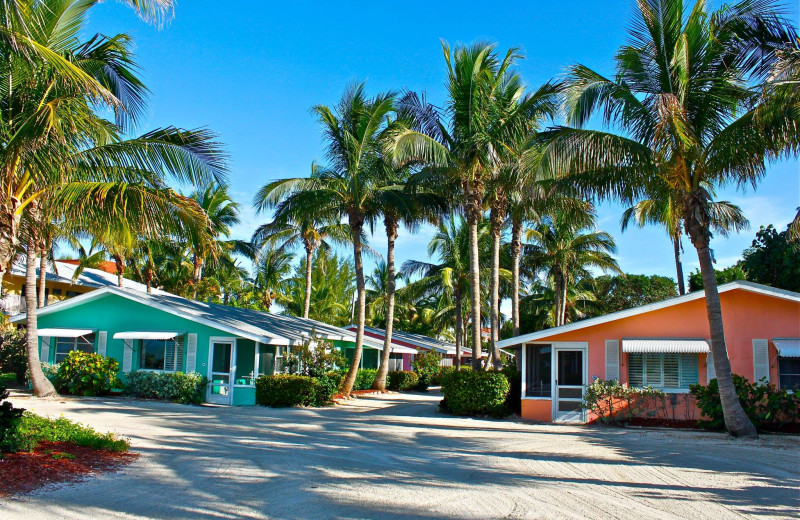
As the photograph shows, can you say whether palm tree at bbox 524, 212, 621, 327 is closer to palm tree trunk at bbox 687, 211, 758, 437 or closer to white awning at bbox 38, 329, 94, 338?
palm tree trunk at bbox 687, 211, 758, 437

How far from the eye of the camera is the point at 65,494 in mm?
7004

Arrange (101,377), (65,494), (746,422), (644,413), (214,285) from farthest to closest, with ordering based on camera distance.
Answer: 1. (214,285)
2. (101,377)
3. (644,413)
4. (746,422)
5. (65,494)

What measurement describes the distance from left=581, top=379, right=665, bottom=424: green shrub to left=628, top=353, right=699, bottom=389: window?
495 millimetres

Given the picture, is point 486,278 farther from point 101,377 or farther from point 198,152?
point 198,152

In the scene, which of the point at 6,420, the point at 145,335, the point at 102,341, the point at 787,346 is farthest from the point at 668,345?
the point at 102,341

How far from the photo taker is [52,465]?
315 inches

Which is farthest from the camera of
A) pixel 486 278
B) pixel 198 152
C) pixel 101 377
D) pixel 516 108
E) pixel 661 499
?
pixel 486 278

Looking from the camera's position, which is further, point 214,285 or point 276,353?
point 214,285

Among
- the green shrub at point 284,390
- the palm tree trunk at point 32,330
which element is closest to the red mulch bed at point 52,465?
the palm tree trunk at point 32,330

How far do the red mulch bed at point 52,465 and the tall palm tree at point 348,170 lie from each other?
12.8m

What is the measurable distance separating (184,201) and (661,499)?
858cm

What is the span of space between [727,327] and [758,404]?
2359 millimetres

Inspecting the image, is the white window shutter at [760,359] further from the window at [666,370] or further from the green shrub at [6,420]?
the green shrub at [6,420]


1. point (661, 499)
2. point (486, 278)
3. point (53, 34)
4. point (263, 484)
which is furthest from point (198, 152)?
point (486, 278)
